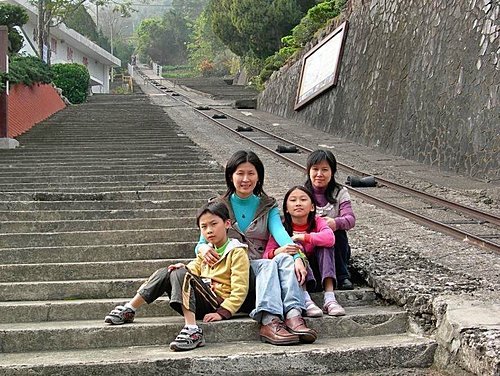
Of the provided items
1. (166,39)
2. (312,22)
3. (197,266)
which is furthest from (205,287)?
(166,39)

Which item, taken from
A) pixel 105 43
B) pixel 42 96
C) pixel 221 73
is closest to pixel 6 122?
pixel 42 96

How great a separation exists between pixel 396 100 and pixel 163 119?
25.2 ft

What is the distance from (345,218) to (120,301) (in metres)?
1.52

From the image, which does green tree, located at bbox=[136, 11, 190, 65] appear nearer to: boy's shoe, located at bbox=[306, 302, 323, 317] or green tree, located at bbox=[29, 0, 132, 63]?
green tree, located at bbox=[29, 0, 132, 63]

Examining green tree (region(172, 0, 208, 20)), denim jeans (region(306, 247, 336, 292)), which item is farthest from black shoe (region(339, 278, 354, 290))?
green tree (region(172, 0, 208, 20))

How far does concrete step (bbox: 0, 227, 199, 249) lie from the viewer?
5891 mm

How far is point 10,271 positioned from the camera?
17.0 feet

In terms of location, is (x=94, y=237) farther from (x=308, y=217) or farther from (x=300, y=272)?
(x=300, y=272)

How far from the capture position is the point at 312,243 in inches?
179

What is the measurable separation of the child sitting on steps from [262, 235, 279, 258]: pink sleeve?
27cm

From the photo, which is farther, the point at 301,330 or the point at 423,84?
the point at 423,84

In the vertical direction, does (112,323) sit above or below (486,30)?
below

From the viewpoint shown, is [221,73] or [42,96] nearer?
[42,96]

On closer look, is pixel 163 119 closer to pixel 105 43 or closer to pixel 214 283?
pixel 214 283
